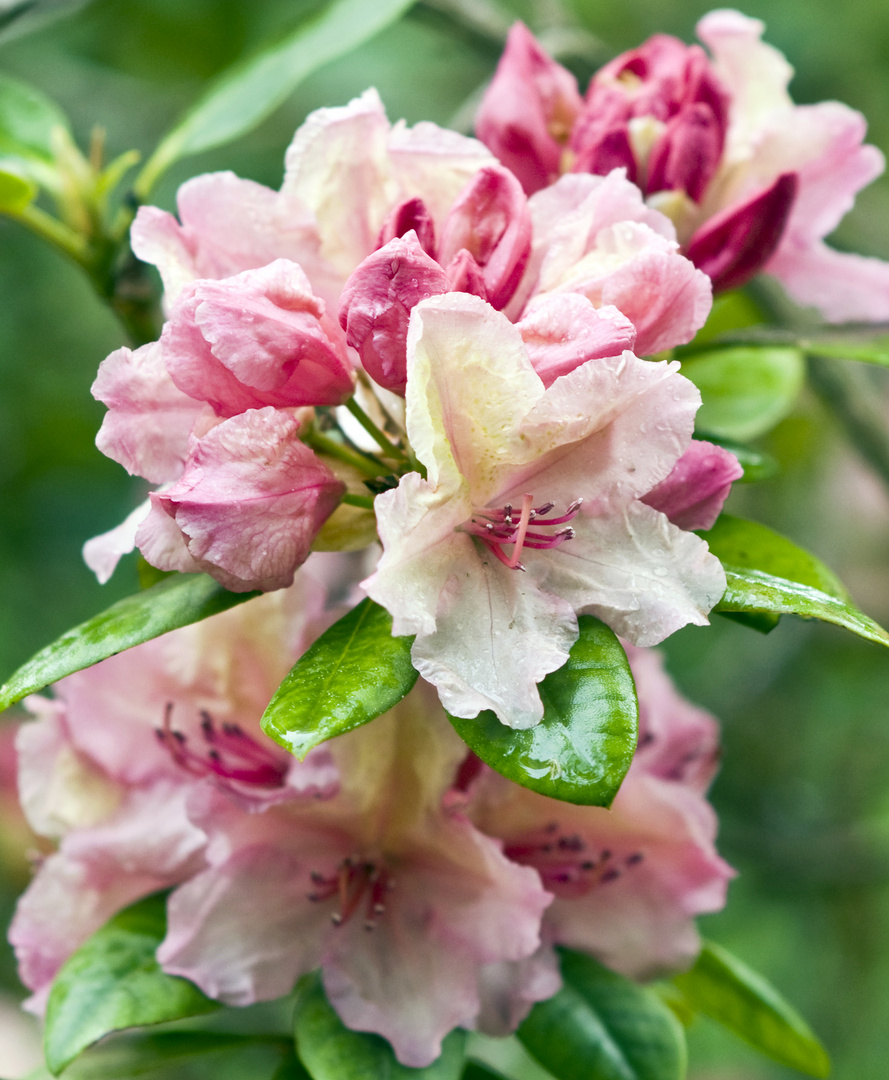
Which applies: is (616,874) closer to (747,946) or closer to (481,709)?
(481,709)

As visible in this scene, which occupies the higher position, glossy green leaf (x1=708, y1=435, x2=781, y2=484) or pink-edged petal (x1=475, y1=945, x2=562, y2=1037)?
glossy green leaf (x1=708, y1=435, x2=781, y2=484)

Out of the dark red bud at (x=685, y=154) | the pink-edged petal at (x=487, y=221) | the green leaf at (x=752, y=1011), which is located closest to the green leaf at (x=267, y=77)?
the dark red bud at (x=685, y=154)

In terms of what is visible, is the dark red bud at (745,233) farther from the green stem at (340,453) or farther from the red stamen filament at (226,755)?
the red stamen filament at (226,755)

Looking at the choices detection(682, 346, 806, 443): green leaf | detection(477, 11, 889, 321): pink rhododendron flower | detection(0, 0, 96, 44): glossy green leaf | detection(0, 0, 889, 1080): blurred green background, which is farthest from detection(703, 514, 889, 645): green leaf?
detection(0, 0, 889, 1080): blurred green background

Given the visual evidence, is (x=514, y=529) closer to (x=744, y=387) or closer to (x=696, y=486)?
(x=696, y=486)

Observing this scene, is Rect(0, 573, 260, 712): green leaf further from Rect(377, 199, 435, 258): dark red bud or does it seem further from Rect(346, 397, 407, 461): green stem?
Rect(377, 199, 435, 258): dark red bud

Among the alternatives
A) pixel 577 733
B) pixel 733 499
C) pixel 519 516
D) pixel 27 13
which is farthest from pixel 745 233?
pixel 733 499
